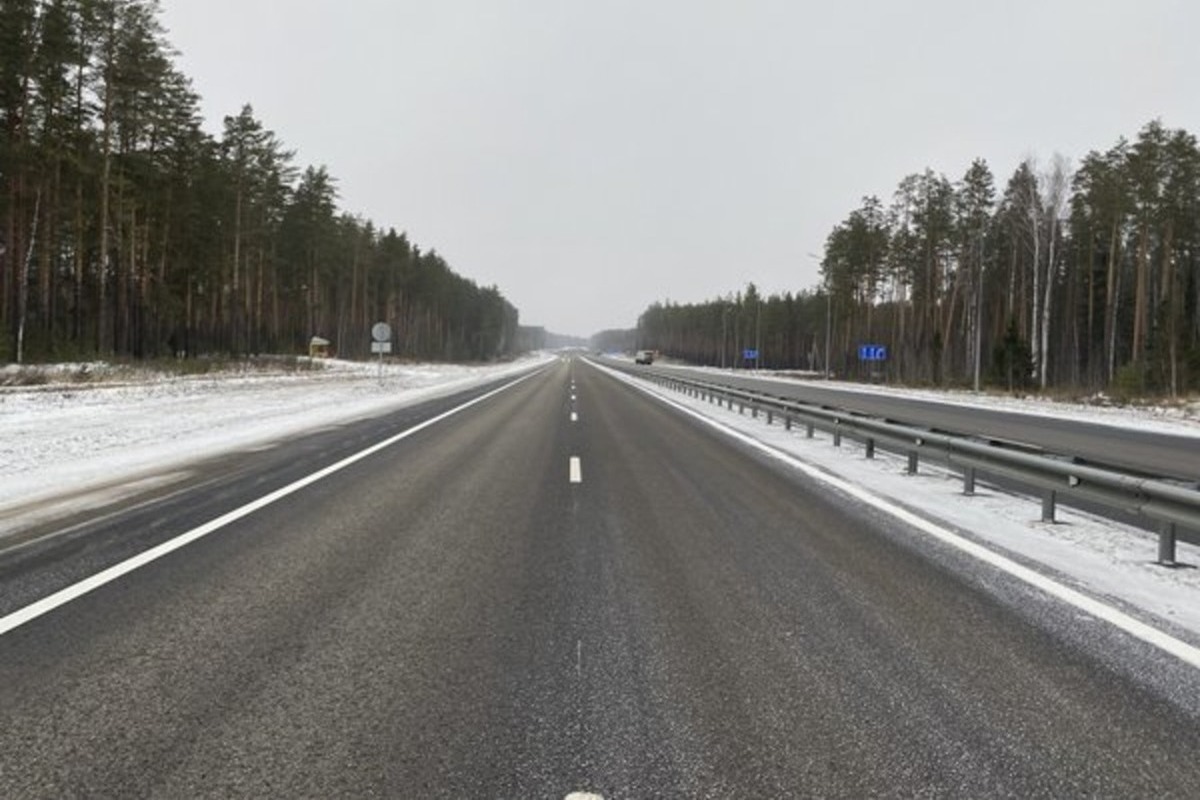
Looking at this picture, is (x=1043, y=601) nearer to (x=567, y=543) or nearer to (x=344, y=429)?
(x=567, y=543)

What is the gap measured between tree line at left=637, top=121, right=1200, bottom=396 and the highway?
37.3 meters

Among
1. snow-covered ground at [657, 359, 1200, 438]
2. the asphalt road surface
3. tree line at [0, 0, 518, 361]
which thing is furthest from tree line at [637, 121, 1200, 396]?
tree line at [0, 0, 518, 361]

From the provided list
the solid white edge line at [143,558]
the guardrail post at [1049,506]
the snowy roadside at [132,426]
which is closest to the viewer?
the solid white edge line at [143,558]

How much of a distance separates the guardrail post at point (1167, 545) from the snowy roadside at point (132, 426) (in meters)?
9.65

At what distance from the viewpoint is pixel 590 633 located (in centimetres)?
427

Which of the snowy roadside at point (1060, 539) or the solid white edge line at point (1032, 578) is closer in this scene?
the solid white edge line at point (1032, 578)

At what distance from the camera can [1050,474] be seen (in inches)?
299

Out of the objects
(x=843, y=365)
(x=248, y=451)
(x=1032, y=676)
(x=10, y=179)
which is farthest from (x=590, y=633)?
(x=843, y=365)

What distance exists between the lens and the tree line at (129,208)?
34.3 m

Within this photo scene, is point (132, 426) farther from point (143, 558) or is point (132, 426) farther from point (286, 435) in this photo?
point (143, 558)

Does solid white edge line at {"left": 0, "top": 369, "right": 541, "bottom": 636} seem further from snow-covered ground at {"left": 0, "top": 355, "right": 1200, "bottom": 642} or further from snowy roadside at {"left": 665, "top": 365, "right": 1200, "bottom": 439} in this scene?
snowy roadside at {"left": 665, "top": 365, "right": 1200, "bottom": 439}

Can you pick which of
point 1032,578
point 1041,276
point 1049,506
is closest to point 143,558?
point 1032,578

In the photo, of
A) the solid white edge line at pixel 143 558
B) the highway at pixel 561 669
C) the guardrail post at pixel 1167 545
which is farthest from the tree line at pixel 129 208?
the guardrail post at pixel 1167 545

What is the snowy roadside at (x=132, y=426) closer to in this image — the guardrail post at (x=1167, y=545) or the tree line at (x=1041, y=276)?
the guardrail post at (x=1167, y=545)
